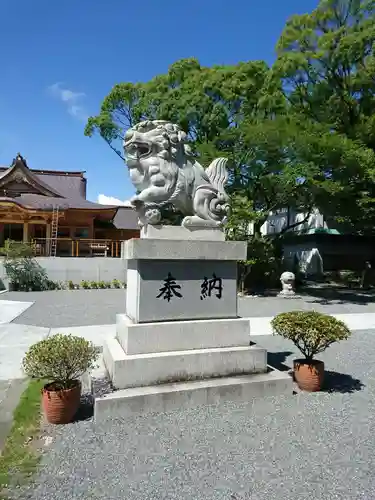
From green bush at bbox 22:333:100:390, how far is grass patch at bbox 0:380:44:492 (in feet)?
1.76

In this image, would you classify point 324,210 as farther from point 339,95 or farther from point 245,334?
point 245,334

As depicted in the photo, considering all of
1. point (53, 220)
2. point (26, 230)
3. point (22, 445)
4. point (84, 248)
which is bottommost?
point (22, 445)

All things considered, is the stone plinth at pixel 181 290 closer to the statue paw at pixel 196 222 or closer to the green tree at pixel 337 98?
the statue paw at pixel 196 222

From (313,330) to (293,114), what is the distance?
13949 millimetres

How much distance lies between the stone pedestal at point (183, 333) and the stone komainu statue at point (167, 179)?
297 mm


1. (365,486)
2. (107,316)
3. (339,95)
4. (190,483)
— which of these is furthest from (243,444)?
(339,95)

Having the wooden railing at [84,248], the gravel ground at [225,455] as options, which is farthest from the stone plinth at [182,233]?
the wooden railing at [84,248]

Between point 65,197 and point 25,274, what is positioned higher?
point 65,197

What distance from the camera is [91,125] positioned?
62.1 ft

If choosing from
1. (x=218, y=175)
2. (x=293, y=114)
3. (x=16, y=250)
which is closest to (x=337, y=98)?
(x=293, y=114)

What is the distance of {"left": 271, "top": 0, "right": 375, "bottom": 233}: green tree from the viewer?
13883mm

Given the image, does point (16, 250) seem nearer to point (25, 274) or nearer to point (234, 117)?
point (25, 274)

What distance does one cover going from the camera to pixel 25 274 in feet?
57.1

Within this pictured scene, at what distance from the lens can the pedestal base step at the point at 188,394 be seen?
165 inches
